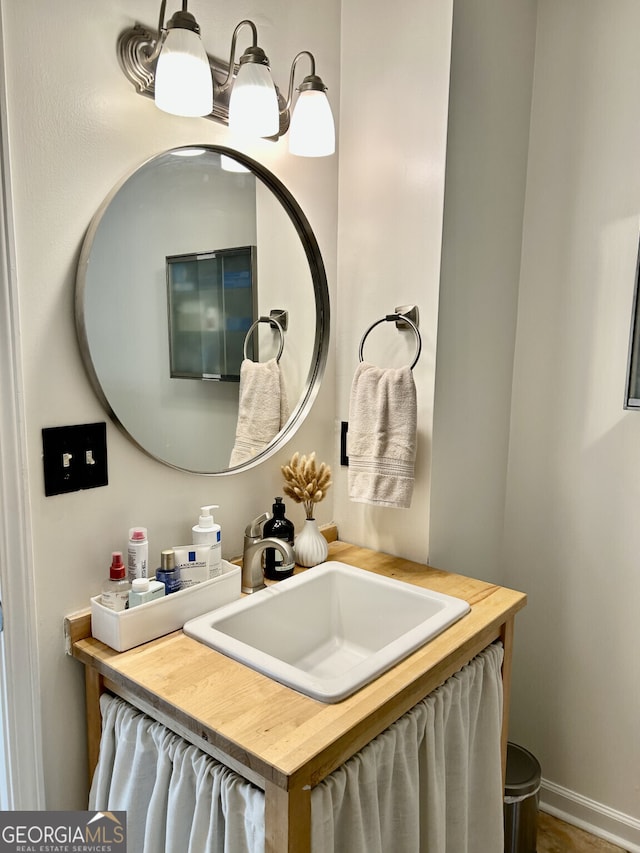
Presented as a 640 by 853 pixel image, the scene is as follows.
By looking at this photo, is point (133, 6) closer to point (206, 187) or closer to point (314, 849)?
point (206, 187)

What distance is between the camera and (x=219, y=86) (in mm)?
1316

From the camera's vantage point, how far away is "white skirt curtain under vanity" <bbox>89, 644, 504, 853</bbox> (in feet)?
3.16

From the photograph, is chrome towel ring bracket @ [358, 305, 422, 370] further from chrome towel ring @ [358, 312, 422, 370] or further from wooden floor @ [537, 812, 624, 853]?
wooden floor @ [537, 812, 624, 853]

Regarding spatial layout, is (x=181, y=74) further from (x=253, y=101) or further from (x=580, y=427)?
(x=580, y=427)

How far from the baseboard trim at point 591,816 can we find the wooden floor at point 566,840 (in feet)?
0.05

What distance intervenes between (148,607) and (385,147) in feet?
3.98

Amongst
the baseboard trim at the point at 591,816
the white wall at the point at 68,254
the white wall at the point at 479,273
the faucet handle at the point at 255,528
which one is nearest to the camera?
the white wall at the point at 68,254

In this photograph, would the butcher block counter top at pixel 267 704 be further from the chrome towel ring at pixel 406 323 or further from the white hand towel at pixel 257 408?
the chrome towel ring at pixel 406 323

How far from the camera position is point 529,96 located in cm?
178

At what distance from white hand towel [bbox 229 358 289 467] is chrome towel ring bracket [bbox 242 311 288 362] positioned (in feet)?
0.11

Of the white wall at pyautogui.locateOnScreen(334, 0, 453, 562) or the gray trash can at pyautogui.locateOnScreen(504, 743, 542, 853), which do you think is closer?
the white wall at pyautogui.locateOnScreen(334, 0, 453, 562)

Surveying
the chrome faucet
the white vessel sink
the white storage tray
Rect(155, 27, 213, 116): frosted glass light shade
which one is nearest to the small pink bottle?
the white storage tray

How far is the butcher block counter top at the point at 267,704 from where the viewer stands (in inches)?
35.0

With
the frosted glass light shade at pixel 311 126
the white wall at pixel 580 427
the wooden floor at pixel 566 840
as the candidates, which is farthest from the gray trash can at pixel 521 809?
the frosted glass light shade at pixel 311 126
